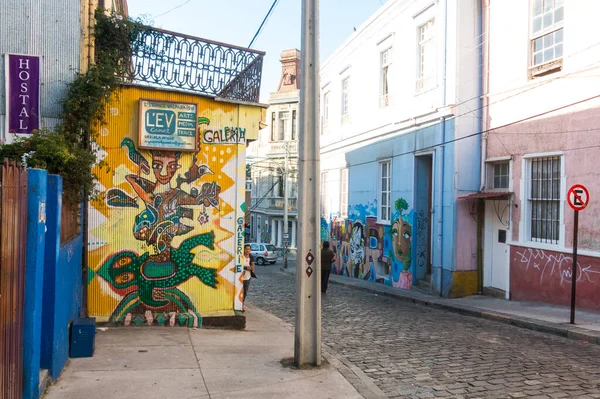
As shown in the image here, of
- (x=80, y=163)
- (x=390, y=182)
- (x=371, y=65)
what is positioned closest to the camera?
(x=80, y=163)

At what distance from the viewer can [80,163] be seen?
8141 mm

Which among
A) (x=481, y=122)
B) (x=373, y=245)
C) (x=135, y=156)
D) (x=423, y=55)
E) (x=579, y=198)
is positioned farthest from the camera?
(x=373, y=245)

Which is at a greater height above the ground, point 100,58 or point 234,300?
point 100,58

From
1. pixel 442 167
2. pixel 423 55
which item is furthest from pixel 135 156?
pixel 423 55

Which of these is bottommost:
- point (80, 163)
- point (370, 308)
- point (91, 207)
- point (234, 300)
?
point (370, 308)

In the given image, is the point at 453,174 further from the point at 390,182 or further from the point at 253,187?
the point at 253,187

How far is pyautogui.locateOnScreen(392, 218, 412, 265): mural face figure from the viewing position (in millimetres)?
19172

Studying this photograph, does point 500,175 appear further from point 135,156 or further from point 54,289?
point 54,289

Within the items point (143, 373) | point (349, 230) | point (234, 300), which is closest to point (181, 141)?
point (234, 300)

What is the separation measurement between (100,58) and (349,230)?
671 inches

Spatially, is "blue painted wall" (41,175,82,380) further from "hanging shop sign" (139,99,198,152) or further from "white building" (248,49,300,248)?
"white building" (248,49,300,248)

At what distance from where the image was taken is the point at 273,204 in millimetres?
46156

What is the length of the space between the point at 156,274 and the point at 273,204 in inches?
1438

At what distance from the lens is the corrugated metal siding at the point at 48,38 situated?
28.1 ft
